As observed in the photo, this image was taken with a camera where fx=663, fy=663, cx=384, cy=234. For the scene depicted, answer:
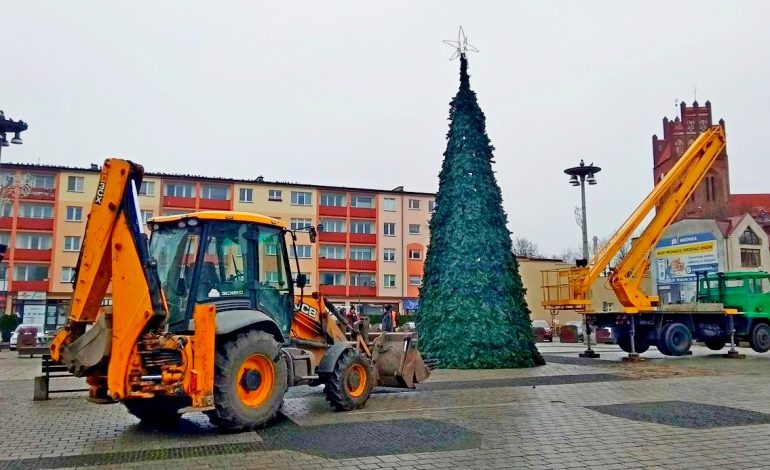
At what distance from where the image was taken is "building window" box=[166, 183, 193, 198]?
184 ft

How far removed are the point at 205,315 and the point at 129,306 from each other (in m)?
0.89

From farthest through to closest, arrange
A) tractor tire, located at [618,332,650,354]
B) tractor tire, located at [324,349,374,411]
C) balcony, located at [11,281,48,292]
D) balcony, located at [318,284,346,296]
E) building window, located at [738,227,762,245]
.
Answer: balcony, located at [318,284,346,296] < building window, located at [738,227,762,245] < balcony, located at [11,281,48,292] < tractor tire, located at [618,332,650,354] < tractor tire, located at [324,349,374,411]

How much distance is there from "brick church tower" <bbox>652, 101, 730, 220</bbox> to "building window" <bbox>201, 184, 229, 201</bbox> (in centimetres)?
4487

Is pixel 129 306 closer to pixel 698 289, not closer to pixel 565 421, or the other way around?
pixel 565 421

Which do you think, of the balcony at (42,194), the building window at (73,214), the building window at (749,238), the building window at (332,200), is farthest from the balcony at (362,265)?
the building window at (749,238)

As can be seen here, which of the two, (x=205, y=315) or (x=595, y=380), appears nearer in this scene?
(x=205, y=315)

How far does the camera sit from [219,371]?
8.28m

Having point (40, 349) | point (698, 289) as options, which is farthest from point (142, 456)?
point (698, 289)

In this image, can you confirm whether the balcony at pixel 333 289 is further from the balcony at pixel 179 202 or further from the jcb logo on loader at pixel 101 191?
the jcb logo on loader at pixel 101 191

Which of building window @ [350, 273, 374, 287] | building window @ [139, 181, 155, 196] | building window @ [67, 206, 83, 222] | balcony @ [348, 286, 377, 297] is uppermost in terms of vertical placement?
building window @ [139, 181, 155, 196]

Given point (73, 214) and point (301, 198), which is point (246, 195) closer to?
point (301, 198)

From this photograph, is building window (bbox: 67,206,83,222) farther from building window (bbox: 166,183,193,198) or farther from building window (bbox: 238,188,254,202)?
building window (bbox: 238,188,254,202)

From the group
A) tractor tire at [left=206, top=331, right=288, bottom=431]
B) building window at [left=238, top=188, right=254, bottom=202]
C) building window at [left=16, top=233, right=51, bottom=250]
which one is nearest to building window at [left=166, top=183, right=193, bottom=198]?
building window at [left=238, top=188, right=254, bottom=202]

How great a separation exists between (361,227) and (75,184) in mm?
24831
